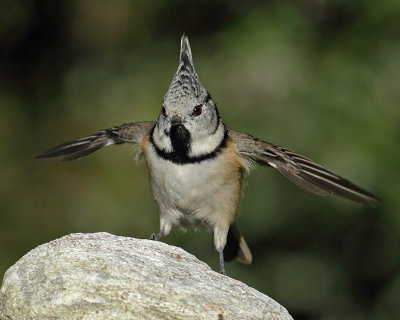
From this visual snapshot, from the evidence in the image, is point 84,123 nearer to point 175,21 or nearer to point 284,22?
point 175,21

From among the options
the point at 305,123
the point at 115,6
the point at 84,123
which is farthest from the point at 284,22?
the point at 84,123

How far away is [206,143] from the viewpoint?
5215 millimetres

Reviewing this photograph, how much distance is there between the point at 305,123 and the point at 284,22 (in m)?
0.95

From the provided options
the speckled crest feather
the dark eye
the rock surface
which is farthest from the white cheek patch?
the rock surface

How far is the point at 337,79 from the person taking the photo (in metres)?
6.42

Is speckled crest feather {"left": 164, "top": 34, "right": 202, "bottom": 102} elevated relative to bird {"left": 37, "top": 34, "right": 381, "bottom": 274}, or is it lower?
elevated

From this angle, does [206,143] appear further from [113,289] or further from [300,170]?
[113,289]

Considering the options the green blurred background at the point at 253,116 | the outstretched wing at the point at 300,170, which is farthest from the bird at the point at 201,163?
the green blurred background at the point at 253,116

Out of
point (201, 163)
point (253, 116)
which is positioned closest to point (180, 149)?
point (201, 163)

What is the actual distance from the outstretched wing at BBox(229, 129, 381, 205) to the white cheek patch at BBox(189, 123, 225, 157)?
6.7 inches

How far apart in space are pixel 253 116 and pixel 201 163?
1507 millimetres

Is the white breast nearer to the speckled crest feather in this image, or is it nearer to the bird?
the bird

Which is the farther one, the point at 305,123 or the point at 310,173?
the point at 305,123

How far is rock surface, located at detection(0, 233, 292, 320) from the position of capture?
3.62 metres
